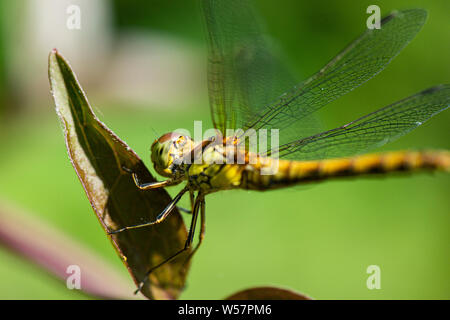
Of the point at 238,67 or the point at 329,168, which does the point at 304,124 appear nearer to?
the point at 329,168

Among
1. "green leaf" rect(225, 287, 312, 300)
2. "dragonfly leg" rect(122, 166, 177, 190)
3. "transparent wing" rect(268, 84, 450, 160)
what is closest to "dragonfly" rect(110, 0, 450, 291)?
"transparent wing" rect(268, 84, 450, 160)

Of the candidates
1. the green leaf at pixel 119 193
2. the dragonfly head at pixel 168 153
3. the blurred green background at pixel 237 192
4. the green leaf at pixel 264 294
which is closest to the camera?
the green leaf at pixel 119 193

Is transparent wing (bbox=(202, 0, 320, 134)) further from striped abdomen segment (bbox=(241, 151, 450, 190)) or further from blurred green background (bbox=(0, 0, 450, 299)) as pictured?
blurred green background (bbox=(0, 0, 450, 299))

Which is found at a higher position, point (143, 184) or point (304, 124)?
point (304, 124)

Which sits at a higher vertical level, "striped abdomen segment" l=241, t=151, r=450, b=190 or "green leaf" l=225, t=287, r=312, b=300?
"striped abdomen segment" l=241, t=151, r=450, b=190

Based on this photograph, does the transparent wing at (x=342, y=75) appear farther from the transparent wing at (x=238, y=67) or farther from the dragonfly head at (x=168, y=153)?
the dragonfly head at (x=168, y=153)

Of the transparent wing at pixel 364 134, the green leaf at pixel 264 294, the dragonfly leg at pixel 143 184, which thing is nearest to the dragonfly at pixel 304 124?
the transparent wing at pixel 364 134

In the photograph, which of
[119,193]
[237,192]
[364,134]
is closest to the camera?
[119,193]

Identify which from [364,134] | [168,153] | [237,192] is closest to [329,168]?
[364,134]
